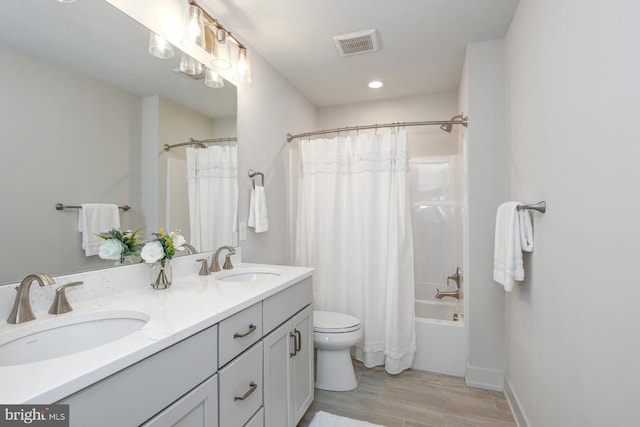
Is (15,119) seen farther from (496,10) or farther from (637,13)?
(496,10)

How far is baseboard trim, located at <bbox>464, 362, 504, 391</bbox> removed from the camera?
2098 mm

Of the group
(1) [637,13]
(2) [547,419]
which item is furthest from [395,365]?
(1) [637,13]

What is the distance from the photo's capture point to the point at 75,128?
3.69 feet

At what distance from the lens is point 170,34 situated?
1566mm

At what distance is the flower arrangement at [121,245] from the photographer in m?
1.19

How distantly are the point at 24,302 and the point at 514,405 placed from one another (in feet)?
8.02

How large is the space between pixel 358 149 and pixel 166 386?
205cm

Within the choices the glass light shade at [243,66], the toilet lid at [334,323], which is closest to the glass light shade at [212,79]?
the glass light shade at [243,66]

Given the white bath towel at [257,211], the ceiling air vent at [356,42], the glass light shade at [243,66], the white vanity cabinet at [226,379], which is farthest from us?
the white bath towel at [257,211]

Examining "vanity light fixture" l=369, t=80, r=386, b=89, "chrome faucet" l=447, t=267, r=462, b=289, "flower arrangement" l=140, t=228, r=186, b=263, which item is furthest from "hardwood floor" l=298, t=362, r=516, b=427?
"vanity light fixture" l=369, t=80, r=386, b=89

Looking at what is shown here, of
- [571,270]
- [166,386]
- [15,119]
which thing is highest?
[15,119]

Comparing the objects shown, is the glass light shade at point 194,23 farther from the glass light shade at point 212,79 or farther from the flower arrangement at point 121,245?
the flower arrangement at point 121,245

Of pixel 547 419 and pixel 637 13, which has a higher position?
pixel 637 13

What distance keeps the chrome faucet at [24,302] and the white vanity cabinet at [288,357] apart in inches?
29.9
